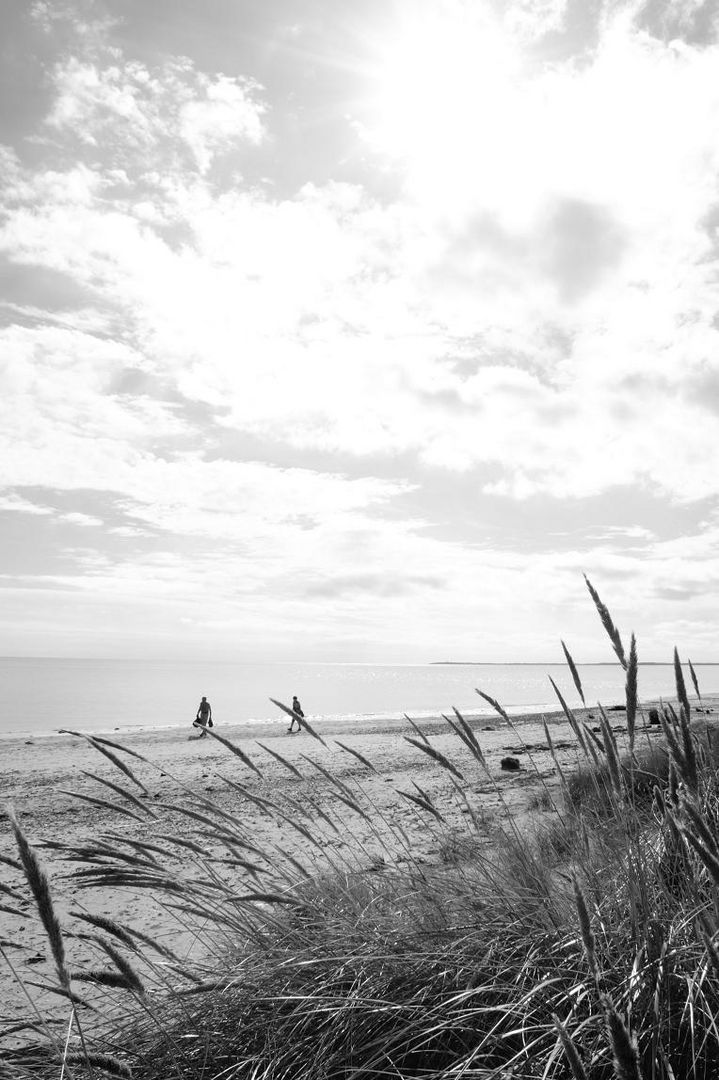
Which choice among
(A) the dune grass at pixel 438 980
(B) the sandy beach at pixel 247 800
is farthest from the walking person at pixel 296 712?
(A) the dune grass at pixel 438 980

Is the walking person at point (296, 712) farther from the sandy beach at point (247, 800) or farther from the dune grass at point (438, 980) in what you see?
the dune grass at point (438, 980)

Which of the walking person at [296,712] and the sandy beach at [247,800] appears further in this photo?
the sandy beach at [247,800]

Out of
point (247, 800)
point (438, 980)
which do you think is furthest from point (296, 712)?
point (247, 800)

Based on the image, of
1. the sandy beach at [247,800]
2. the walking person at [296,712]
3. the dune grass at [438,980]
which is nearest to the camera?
the dune grass at [438,980]

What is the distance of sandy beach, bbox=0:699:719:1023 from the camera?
434 centimetres

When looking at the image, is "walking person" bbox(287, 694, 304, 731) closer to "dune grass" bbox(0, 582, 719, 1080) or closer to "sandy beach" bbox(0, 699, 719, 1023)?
"sandy beach" bbox(0, 699, 719, 1023)

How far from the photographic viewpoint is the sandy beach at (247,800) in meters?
4.34

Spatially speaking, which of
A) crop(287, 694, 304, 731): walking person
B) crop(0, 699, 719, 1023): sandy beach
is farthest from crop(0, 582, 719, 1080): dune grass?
crop(287, 694, 304, 731): walking person

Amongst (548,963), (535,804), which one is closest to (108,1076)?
(548,963)

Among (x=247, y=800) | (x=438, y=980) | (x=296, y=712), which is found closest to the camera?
(x=438, y=980)

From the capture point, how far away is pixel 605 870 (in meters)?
3.14

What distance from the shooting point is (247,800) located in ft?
39.5

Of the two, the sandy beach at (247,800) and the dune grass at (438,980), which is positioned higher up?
the dune grass at (438,980)

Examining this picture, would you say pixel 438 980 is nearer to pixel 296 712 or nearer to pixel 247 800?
pixel 296 712
